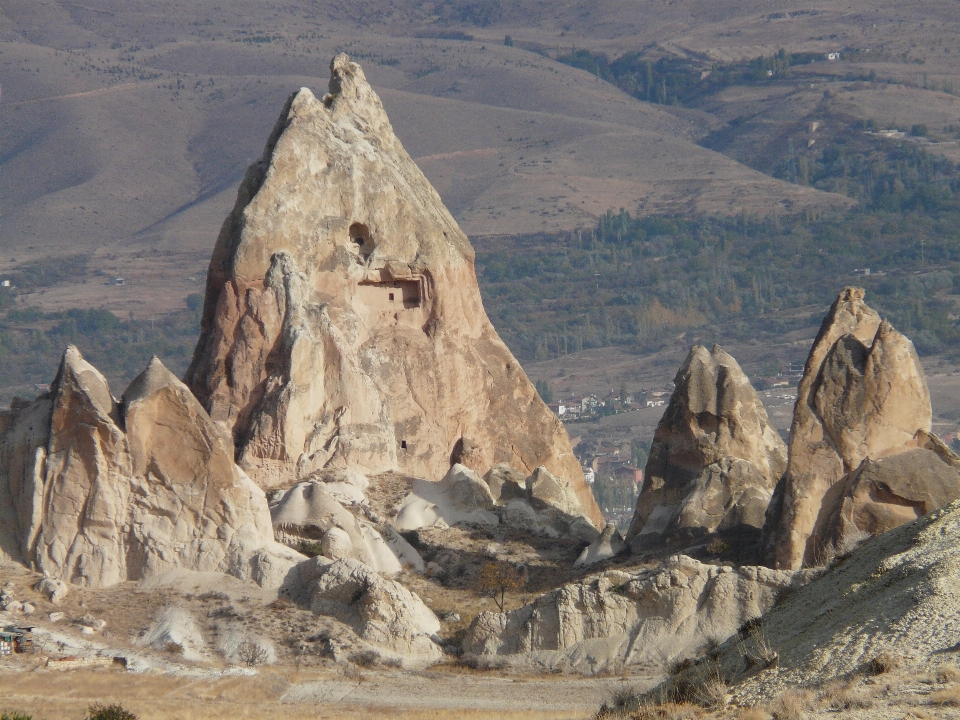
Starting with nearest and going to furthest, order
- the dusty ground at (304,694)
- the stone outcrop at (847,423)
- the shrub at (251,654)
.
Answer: the dusty ground at (304,694) < the shrub at (251,654) < the stone outcrop at (847,423)

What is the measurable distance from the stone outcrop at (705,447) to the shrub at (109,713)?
688 inches

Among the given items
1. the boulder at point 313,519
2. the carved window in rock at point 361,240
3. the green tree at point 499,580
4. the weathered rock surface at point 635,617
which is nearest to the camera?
the weathered rock surface at point 635,617

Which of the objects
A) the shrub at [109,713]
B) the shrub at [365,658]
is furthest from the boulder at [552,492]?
the shrub at [109,713]

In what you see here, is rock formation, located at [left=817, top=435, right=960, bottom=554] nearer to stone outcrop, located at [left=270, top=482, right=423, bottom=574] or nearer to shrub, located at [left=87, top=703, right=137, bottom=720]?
stone outcrop, located at [left=270, top=482, right=423, bottom=574]

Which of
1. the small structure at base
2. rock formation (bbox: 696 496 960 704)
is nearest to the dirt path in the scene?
the small structure at base

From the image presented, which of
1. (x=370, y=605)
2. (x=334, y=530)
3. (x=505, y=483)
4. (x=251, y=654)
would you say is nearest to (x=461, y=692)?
(x=370, y=605)

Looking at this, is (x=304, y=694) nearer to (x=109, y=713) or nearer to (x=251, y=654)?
(x=251, y=654)

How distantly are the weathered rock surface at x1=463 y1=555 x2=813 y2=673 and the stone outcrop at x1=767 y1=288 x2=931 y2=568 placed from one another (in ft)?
18.3

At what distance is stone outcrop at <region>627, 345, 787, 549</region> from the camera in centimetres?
4525

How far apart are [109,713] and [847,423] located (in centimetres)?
1719

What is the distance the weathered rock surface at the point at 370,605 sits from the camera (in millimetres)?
35438

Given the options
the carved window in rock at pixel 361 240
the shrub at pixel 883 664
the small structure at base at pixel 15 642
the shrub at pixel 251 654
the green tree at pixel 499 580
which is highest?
the carved window in rock at pixel 361 240

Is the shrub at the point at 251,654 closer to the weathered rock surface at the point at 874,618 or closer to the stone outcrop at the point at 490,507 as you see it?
the stone outcrop at the point at 490,507

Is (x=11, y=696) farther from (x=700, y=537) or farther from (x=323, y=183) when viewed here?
(x=323, y=183)
